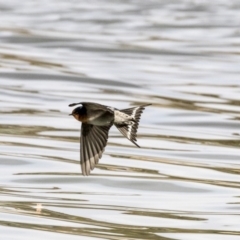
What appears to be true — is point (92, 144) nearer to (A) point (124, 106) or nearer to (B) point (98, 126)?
(B) point (98, 126)

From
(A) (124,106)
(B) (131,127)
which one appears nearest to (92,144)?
(B) (131,127)

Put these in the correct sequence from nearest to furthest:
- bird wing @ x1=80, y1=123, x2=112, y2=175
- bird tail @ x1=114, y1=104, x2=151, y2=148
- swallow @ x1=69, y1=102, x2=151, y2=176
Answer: swallow @ x1=69, y1=102, x2=151, y2=176
bird tail @ x1=114, y1=104, x2=151, y2=148
bird wing @ x1=80, y1=123, x2=112, y2=175

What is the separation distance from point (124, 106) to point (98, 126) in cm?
473

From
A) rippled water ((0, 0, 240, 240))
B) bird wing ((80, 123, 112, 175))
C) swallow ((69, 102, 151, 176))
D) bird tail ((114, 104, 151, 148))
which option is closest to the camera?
swallow ((69, 102, 151, 176))

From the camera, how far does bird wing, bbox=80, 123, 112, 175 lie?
235 inches

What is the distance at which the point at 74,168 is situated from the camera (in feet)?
26.4

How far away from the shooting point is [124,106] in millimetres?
10773

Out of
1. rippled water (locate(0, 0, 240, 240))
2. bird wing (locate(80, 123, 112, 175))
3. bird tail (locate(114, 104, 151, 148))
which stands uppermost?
bird tail (locate(114, 104, 151, 148))

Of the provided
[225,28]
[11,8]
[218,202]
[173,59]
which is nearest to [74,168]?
[218,202]

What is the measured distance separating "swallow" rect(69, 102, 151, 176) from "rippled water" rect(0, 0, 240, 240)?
43 centimetres

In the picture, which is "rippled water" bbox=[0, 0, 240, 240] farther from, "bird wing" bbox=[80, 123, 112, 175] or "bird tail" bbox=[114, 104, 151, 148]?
"bird tail" bbox=[114, 104, 151, 148]

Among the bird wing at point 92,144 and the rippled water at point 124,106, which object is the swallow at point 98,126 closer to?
the bird wing at point 92,144

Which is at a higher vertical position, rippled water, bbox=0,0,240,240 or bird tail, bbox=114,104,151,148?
bird tail, bbox=114,104,151,148

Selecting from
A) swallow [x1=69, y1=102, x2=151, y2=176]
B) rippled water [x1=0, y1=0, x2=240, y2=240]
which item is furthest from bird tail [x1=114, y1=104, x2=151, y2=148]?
rippled water [x1=0, y1=0, x2=240, y2=240]
